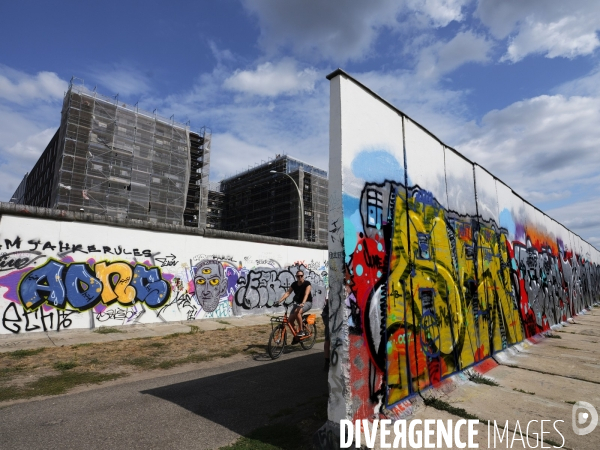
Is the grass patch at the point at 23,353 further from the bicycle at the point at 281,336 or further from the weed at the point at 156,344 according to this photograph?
the bicycle at the point at 281,336

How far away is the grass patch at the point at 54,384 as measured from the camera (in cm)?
486

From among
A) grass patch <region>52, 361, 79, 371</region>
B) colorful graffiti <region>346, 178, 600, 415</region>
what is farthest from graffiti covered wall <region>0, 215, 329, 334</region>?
colorful graffiti <region>346, 178, 600, 415</region>

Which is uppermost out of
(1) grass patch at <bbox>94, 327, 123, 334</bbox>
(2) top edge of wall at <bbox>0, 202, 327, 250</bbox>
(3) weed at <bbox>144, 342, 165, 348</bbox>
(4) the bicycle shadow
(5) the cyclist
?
(2) top edge of wall at <bbox>0, 202, 327, 250</bbox>

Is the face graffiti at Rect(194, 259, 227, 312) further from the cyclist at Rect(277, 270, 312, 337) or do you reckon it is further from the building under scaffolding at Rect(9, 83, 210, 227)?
the building under scaffolding at Rect(9, 83, 210, 227)

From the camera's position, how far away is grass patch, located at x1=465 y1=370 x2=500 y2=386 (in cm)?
540

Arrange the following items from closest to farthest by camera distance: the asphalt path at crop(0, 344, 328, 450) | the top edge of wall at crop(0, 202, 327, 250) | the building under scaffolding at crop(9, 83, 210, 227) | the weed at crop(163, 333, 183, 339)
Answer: the asphalt path at crop(0, 344, 328, 450) < the top edge of wall at crop(0, 202, 327, 250) < the weed at crop(163, 333, 183, 339) < the building under scaffolding at crop(9, 83, 210, 227)

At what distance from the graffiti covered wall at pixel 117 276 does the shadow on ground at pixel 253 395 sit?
6113 mm

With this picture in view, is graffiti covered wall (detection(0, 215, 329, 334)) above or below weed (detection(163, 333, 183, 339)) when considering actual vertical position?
above

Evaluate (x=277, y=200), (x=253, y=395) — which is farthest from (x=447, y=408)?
(x=277, y=200)

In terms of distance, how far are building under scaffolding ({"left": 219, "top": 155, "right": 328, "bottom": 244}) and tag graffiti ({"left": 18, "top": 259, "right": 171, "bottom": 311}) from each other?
115 ft

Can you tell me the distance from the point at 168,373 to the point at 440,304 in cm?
481

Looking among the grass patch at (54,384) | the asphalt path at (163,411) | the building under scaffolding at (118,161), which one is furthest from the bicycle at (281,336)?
the building under scaffolding at (118,161)

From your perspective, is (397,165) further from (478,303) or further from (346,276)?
(478,303)

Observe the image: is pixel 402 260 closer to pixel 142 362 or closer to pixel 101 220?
pixel 142 362
